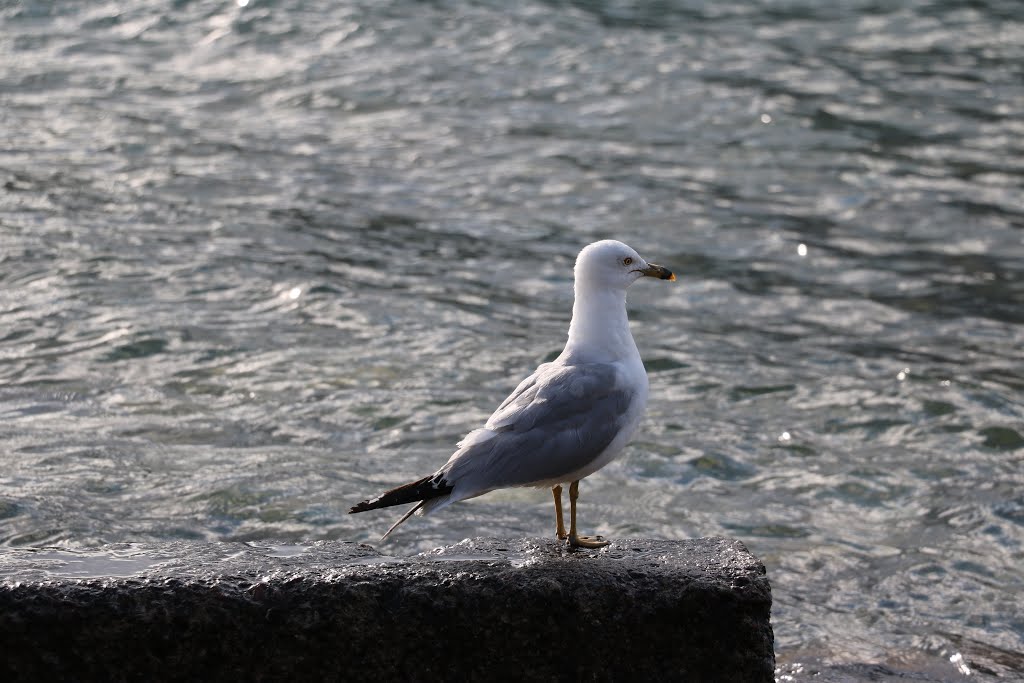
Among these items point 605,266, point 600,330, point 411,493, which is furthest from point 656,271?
point 411,493

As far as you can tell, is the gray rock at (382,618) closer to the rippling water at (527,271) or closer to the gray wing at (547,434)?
the gray wing at (547,434)

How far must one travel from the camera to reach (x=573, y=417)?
4.93 meters

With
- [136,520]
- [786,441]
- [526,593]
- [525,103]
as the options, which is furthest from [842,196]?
[526,593]

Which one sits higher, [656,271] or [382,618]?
[656,271]

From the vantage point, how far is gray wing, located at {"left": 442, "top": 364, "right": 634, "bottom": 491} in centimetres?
481

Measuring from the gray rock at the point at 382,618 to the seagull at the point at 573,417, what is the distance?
266mm

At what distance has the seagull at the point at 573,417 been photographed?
4.79 m

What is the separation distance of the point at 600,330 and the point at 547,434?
51 cm

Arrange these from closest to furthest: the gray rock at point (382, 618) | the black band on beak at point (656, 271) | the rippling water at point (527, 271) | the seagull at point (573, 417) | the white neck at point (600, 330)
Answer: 1. the gray rock at point (382, 618)
2. the seagull at point (573, 417)
3. the white neck at point (600, 330)
4. the black band on beak at point (656, 271)
5. the rippling water at point (527, 271)

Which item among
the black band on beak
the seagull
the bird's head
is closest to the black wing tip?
the seagull

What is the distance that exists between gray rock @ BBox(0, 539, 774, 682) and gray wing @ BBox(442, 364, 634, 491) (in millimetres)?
287

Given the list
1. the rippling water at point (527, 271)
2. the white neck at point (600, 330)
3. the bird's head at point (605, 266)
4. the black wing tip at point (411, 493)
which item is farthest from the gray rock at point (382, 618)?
the rippling water at point (527, 271)

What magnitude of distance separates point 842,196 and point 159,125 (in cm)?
677

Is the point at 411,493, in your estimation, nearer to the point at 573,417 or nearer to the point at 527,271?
the point at 573,417
